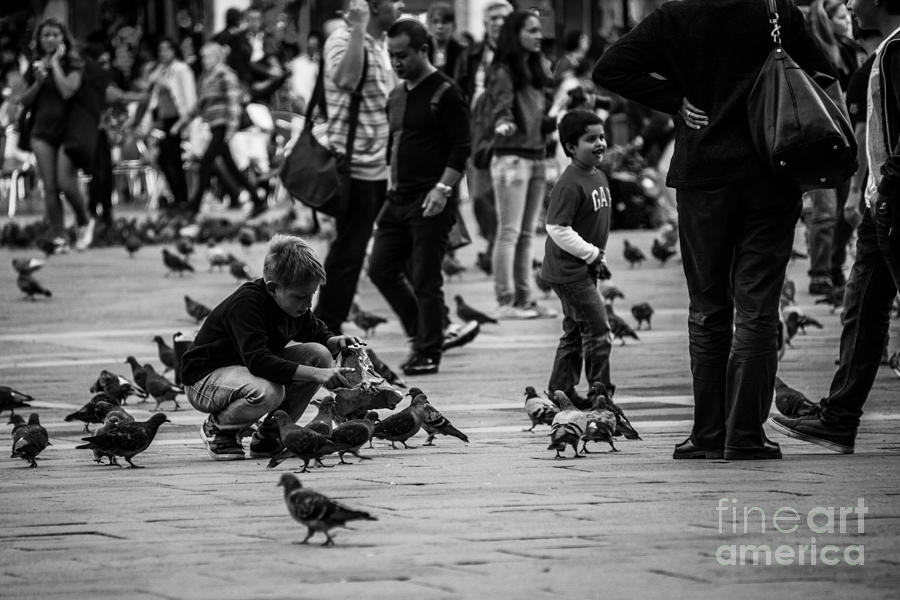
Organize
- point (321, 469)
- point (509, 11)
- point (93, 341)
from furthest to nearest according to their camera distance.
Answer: point (509, 11)
point (93, 341)
point (321, 469)

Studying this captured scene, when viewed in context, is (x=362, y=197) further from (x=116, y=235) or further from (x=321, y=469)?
(x=116, y=235)

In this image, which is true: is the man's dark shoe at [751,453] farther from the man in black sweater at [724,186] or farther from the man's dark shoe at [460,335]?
the man's dark shoe at [460,335]

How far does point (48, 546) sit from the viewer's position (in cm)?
565

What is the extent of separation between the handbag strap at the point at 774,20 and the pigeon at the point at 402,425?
233 cm

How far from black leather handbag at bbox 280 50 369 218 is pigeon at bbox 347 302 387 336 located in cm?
188

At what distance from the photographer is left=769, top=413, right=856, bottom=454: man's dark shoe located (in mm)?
7254

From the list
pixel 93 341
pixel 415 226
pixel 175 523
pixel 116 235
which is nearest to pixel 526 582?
pixel 175 523

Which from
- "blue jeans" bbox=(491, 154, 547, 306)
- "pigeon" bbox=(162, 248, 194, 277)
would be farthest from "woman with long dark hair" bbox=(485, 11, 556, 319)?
"pigeon" bbox=(162, 248, 194, 277)

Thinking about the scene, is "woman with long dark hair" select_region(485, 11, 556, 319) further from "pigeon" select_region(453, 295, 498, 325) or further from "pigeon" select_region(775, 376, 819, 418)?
"pigeon" select_region(775, 376, 819, 418)

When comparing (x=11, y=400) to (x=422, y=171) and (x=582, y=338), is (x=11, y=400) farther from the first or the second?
(x=582, y=338)

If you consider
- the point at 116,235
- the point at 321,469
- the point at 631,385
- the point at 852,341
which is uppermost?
the point at 852,341

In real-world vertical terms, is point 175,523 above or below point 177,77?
above

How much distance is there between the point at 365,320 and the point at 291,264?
18.7 feet

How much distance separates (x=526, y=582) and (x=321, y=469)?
2.47 metres
